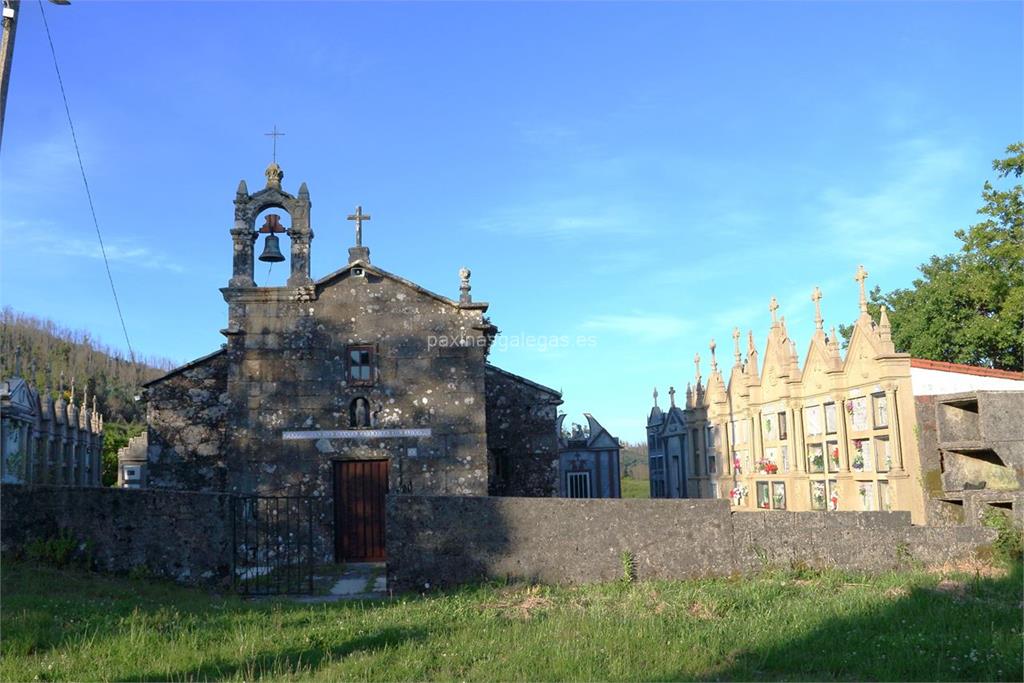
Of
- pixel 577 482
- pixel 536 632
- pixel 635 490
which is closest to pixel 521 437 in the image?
pixel 536 632

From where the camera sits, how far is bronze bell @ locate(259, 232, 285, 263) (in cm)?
1758

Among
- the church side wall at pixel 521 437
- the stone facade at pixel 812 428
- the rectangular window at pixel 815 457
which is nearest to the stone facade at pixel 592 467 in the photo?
the stone facade at pixel 812 428

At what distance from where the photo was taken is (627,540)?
11156mm

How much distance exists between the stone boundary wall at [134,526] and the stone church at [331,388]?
5.39 m

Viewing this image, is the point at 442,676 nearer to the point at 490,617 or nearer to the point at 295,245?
the point at 490,617

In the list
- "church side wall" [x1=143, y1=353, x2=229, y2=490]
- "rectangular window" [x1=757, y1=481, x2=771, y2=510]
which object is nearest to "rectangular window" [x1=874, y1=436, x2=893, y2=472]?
"rectangular window" [x1=757, y1=481, x2=771, y2=510]

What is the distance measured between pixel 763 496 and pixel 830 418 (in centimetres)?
421

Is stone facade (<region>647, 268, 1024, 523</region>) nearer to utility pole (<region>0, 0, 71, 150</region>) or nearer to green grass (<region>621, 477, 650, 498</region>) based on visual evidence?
green grass (<region>621, 477, 650, 498</region>)

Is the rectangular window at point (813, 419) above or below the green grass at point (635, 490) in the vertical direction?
above

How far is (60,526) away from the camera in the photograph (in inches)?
447

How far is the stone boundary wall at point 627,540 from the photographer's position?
1092cm

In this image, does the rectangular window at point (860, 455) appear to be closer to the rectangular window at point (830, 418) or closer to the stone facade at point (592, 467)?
the rectangular window at point (830, 418)

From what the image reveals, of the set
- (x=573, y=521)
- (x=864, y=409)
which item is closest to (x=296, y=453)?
(x=573, y=521)

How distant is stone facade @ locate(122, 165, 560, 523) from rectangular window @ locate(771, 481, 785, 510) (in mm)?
7979
